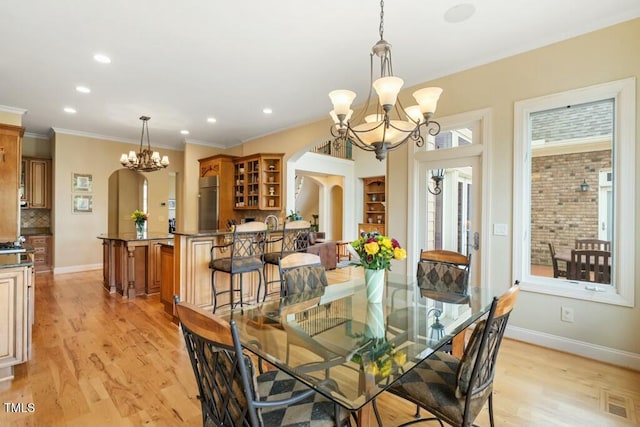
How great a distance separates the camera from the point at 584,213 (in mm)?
3033

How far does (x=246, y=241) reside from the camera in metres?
3.74

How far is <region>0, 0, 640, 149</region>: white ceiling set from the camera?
256cm

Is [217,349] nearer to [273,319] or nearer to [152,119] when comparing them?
[273,319]

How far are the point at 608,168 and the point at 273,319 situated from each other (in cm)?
324

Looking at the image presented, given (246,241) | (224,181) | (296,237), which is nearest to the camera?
(246,241)

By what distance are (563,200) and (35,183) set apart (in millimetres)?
8950

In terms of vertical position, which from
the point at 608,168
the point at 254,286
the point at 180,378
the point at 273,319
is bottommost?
the point at 180,378

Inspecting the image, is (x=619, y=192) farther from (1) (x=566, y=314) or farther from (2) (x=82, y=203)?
(2) (x=82, y=203)

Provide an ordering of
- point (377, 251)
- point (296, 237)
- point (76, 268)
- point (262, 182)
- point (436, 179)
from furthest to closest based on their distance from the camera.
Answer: point (76, 268) → point (262, 182) → point (296, 237) → point (436, 179) → point (377, 251)

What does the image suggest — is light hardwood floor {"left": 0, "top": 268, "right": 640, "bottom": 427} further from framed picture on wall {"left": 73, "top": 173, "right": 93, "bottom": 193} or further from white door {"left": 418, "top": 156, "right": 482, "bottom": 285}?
framed picture on wall {"left": 73, "top": 173, "right": 93, "bottom": 193}

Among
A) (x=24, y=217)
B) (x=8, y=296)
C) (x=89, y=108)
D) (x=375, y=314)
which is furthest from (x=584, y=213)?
(x=24, y=217)

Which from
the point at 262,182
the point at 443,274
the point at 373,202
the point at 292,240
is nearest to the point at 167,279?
the point at 292,240

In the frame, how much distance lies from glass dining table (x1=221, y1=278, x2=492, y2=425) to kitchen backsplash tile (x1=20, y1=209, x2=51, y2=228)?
23.9 feet

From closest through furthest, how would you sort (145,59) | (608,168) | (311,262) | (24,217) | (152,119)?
(311,262), (608,168), (145,59), (152,119), (24,217)
